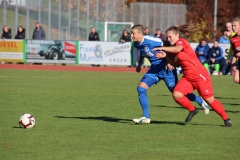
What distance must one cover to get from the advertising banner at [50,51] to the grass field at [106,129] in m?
12.5

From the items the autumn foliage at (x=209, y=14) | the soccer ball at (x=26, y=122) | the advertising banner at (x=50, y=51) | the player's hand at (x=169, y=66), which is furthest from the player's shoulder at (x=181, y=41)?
the autumn foliage at (x=209, y=14)

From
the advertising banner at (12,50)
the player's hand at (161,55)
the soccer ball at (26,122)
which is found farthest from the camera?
the advertising banner at (12,50)

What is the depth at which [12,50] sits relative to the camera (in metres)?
30.5

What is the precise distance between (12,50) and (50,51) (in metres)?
1.80

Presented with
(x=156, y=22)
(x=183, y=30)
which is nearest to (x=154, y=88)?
(x=183, y=30)

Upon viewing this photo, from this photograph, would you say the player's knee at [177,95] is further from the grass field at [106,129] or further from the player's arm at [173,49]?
the player's arm at [173,49]

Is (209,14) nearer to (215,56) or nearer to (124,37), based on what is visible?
(124,37)

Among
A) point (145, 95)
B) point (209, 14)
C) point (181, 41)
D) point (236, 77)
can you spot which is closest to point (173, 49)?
point (181, 41)

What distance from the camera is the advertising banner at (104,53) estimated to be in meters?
30.6

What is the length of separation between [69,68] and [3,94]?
47.1 feet

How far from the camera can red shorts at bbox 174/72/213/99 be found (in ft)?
34.5

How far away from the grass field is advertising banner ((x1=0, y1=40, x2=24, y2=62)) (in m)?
12.5

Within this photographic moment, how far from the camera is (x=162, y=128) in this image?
1045 centimetres

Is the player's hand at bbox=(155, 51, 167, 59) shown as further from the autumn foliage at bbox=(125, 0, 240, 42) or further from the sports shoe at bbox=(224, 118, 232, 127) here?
the autumn foliage at bbox=(125, 0, 240, 42)
